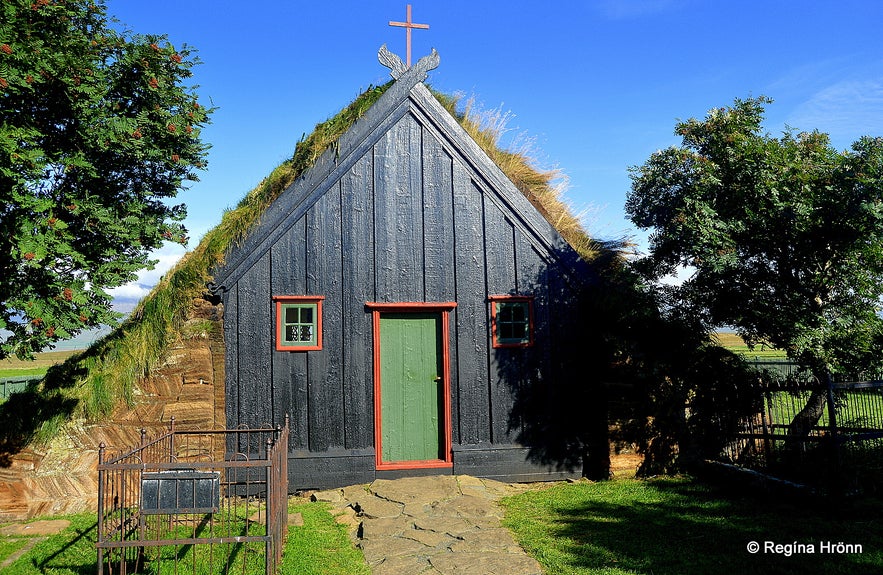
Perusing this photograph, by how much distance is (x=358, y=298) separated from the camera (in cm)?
939

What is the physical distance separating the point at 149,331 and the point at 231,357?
1.22m

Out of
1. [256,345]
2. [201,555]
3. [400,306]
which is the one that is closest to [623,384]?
[400,306]

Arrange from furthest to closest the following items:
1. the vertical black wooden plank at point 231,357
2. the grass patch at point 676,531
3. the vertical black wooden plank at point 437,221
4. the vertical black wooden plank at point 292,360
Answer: the vertical black wooden plank at point 437,221 < the vertical black wooden plank at point 292,360 < the vertical black wooden plank at point 231,357 < the grass patch at point 676,531

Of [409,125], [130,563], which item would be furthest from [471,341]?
[130,563]

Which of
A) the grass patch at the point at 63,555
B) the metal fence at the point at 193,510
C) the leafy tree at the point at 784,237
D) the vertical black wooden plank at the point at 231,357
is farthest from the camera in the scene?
the vertical black wooden plank at the point at 231,357

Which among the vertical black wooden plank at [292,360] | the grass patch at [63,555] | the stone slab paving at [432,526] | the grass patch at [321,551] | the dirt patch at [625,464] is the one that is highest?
the vertical black wooden plank at [292,360]

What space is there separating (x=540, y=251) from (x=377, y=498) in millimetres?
4570

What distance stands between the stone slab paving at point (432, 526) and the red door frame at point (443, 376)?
0.34 metres

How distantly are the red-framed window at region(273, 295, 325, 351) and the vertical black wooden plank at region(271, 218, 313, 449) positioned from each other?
0.11 metres

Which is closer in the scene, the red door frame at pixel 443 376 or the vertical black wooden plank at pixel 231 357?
the vertical black wooden plank at pixel 231 357

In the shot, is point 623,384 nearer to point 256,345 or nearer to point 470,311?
point 470,311

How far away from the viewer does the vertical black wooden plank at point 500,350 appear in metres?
9.57

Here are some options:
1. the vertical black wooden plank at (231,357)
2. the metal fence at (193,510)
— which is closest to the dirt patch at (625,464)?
the metal fence at (193,510)

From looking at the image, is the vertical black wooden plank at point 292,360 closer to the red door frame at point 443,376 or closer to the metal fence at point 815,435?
the red door frame at point 443,376
